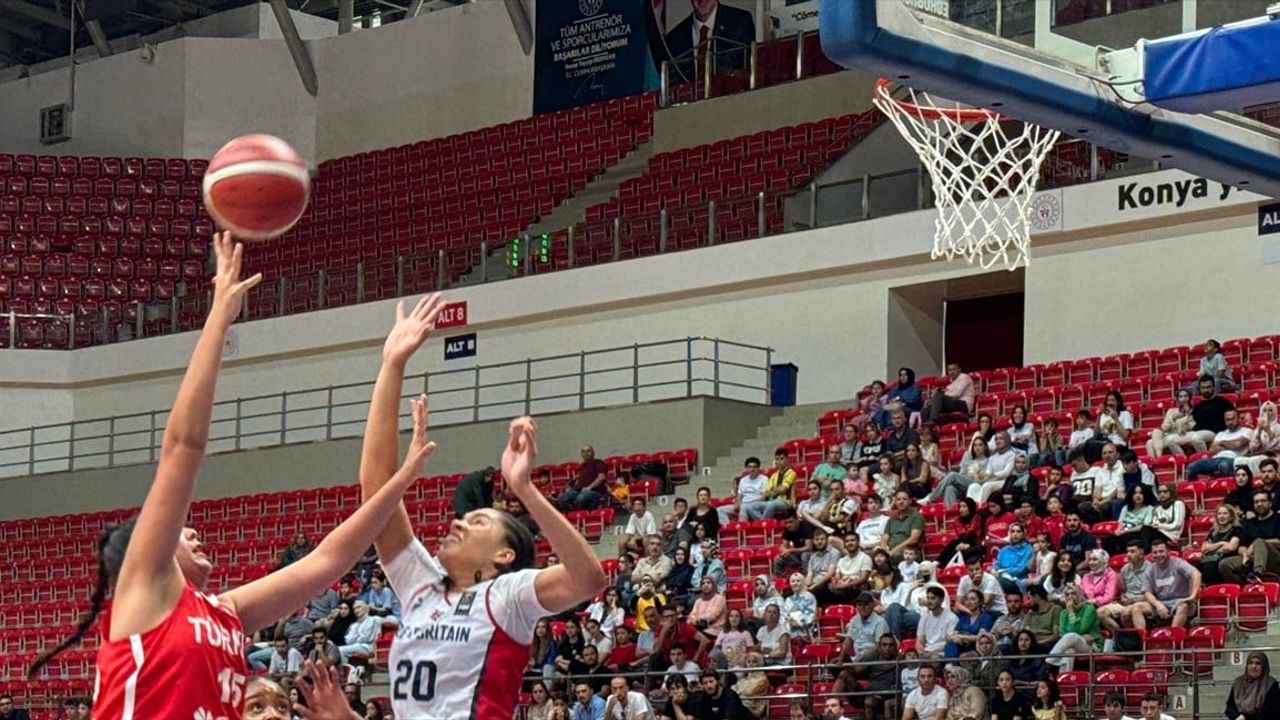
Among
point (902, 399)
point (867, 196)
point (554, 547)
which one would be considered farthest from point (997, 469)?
point (554, 547)

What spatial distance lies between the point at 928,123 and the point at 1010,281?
33.0ft

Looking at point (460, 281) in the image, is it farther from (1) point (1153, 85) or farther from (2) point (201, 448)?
(2) point (201, 448)

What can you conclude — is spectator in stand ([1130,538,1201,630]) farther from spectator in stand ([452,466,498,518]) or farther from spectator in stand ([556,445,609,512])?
spectator in stand ([556,445,609,512])

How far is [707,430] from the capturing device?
21188mm

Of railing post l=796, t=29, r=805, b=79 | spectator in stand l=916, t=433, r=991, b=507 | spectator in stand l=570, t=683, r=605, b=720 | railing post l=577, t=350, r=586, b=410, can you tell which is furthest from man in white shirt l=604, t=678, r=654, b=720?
railing post l=796, t=29, r=805, b=79

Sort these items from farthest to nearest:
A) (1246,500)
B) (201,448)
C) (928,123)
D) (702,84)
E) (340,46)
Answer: (340,46)
(702,84)
(1246,500)
(928,123)
(201,448)

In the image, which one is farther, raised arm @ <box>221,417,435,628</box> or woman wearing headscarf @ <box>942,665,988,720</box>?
woman wearing headscarf @ <box>942,665,988,720</box>

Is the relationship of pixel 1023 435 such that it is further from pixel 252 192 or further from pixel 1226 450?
pixel 252 192

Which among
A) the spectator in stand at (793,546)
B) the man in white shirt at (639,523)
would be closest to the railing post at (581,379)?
the man in white shirt at (639,523)

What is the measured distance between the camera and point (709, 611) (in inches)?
607

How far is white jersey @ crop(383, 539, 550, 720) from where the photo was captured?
4496 millimetres

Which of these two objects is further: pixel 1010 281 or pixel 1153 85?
pixel 1010 281

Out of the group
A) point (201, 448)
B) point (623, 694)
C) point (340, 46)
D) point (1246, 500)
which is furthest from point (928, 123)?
point (340, 46)

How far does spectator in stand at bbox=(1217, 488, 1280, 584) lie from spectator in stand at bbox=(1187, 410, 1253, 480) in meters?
1.45
